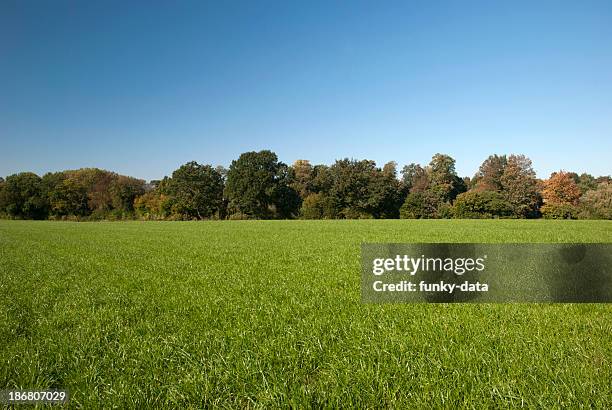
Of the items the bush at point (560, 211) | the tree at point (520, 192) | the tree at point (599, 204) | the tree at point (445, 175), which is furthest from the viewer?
the tree at point (445, 175)

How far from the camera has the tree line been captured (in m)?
79.4

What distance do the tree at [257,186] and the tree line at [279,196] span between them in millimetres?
237

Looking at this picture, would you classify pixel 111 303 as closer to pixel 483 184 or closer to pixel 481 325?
pixel 481 325

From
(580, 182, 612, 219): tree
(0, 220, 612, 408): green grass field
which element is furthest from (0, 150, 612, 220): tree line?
(0, 220, 612, 408): green grass field

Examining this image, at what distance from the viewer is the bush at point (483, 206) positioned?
71.9m

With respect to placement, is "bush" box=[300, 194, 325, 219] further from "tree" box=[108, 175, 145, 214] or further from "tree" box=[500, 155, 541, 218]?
"tree" box=[108, 175, 145, 214]

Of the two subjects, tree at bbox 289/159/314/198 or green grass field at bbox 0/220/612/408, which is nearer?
green grass field at bbox 0/220/612/408

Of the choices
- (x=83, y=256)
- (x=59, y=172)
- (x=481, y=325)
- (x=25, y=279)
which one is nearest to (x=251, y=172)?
(x=59, y=172)

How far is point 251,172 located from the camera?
277ft

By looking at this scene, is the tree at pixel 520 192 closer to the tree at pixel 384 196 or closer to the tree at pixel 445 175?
the tree at pixel 445 175

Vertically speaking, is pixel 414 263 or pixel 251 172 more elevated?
pixel 251 172

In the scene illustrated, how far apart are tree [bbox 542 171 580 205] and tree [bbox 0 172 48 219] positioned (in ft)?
403

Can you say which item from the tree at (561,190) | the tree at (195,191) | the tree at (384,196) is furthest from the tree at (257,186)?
the tree at (561,190)

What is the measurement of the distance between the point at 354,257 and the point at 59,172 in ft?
383
